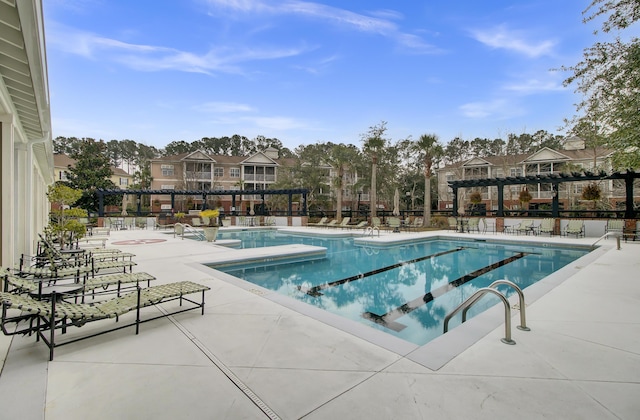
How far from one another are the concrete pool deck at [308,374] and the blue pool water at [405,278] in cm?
158

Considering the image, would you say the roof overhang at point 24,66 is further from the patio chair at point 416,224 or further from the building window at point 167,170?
the building window at point 167,170

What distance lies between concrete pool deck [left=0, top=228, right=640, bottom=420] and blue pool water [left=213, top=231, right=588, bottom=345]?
1576 millimetres

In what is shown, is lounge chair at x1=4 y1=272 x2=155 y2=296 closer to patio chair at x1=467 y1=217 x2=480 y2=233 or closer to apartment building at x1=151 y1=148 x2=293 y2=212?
patio chair at x1=467 y1=217 x2=480 y2=233

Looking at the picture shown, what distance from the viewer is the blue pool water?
217 inches

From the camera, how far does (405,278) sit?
8117mm

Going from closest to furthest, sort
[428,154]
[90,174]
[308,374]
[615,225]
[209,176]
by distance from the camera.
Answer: [308,374] < [615,225] < [428,154] < [90,174] < [209,176]

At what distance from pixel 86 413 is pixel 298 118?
29091mm

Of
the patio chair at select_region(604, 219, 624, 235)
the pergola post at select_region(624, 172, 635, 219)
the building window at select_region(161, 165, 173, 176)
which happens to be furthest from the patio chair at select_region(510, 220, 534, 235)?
the building window at select_region(161, 165, 173, 176)

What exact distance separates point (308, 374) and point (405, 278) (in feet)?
19.3

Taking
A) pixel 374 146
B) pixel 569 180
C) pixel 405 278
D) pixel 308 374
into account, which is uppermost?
pixel 374 146

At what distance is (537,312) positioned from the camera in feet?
14.5

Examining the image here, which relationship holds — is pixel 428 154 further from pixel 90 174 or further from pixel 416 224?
pixel 90 174

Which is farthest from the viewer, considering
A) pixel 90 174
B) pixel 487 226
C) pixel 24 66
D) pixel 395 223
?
pixel 90 174

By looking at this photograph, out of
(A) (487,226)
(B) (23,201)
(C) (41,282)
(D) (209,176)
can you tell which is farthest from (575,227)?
(D) (209,176)
